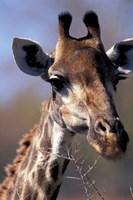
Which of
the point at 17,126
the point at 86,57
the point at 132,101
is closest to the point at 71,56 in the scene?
the point at 86,57

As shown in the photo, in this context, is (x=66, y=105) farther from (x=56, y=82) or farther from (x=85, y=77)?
(x=85, y=77)

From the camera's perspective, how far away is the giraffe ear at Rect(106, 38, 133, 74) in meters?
9.02

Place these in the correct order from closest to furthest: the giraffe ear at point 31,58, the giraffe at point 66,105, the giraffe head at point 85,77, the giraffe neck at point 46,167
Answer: the giraffe head at point 85,77 < the giraffe at point 66,105 < the giraffe neck at point 46,167 < the giraffe ear at point 31,58

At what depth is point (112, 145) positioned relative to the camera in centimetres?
782

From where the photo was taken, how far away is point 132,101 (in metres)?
37.1

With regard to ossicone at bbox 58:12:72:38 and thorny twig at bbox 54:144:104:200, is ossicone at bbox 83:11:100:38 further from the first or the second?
thorny twig at bbox 54:144:104:200

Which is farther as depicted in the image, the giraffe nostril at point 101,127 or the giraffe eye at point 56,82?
the giraffe eye at point 56,82

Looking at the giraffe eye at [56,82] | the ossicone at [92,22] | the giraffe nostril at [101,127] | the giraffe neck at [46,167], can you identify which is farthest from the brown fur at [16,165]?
the giraffe nostril at [101,127]

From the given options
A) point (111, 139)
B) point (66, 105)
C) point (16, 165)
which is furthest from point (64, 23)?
point (111, 139)

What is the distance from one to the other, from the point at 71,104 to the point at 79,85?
0.21 meters

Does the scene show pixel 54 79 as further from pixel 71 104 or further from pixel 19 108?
pixel 19 108

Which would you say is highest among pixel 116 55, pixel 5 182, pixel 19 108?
pixel 116 55

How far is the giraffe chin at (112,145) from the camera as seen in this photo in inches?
307

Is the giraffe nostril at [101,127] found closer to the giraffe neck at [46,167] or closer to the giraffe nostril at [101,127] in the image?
the giraffe nostril at [101,127]
